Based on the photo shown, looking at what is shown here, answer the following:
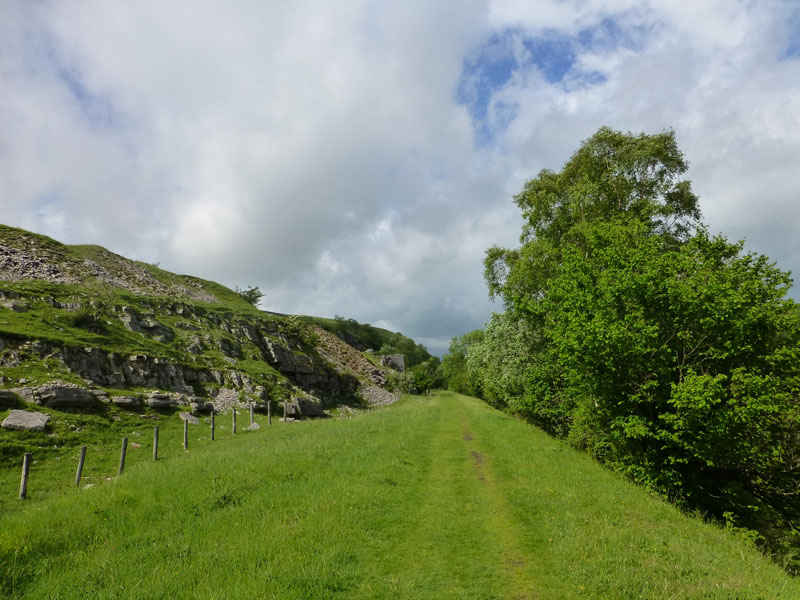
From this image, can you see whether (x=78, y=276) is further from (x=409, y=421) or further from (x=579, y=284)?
(x=579, y=284)

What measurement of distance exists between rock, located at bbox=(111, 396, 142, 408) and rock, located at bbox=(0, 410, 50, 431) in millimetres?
5709

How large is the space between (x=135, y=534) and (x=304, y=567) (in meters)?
5.84

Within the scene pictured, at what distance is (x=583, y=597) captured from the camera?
8.69 m

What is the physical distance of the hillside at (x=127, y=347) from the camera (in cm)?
2969

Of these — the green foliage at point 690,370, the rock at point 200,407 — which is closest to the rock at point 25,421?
the rock at point 200,407

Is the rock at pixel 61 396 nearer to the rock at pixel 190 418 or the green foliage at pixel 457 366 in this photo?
the rock at pixel 190 418

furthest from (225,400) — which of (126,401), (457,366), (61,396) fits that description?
(457,366)

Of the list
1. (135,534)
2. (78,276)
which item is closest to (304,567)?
(135,534)

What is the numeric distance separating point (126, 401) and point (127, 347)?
10.5 metres

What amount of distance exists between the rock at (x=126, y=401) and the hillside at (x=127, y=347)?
0.21 ft

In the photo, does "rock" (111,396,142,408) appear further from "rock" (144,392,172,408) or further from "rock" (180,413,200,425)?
"rock" (180,413,200,425)

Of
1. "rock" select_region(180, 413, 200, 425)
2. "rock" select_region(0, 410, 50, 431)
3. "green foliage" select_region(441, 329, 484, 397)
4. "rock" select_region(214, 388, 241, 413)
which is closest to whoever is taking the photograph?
"rock" select_region(0, 410, 50, 431)

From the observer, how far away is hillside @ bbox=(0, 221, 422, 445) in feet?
97.4

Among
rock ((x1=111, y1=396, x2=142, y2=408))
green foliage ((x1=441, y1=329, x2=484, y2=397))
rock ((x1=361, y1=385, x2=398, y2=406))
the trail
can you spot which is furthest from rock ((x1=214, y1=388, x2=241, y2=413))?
green foliage ((x1=441, y1=329, x2=484, y2=397))
